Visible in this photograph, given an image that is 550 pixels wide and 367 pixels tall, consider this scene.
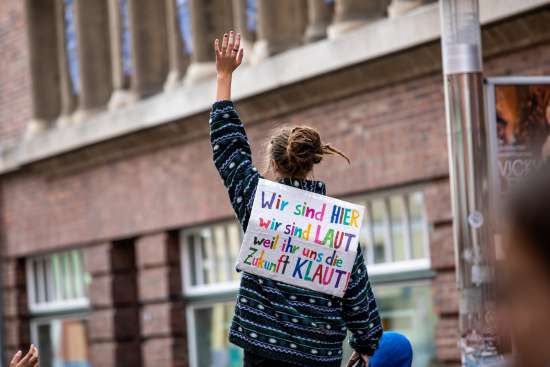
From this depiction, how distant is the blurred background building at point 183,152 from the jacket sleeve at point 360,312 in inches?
146

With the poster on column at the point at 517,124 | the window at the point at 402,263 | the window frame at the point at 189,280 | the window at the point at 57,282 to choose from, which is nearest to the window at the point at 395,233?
the window at the point at 402,263

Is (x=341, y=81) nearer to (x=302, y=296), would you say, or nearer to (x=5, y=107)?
(x=302, y=296)

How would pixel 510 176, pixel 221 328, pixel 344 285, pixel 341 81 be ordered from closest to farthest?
pixel 344 285
pixel 510 176
pixel 341 81
pixel 221 328

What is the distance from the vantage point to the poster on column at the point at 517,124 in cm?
601

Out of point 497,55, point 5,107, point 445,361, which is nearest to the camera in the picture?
point 497,55

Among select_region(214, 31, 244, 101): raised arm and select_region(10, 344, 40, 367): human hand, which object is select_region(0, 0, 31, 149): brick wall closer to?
select_region(214, 31, 244, 101): raised arm

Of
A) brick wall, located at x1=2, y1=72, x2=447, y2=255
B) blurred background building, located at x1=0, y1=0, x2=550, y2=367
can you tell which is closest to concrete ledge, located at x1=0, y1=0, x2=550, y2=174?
blurred background building, located at x1=0, y1=0, x2=550, y2=367

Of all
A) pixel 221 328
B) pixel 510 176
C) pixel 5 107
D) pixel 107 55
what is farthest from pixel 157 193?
pixel 510 176

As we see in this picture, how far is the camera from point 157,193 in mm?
12898

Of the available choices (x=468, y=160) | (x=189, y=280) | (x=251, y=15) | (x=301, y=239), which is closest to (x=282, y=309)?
(x=301, y=239)

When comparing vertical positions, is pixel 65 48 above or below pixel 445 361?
above

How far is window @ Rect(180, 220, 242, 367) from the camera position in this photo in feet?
40.5

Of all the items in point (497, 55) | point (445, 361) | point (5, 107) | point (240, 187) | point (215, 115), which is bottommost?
point (445, 361)

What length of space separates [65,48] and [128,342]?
13.5ft
